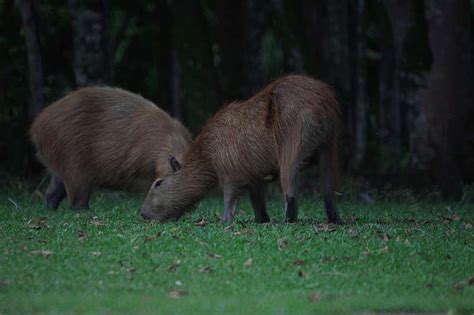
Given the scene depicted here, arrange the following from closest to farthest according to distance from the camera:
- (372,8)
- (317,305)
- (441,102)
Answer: (317,305)
(441,102)
(372,8)

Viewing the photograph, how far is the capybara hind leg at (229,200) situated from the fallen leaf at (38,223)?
182cm

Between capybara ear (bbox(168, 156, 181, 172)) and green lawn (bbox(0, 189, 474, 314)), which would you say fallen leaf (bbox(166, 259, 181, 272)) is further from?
capybara ear (bbox(168, 156, 181, 172))

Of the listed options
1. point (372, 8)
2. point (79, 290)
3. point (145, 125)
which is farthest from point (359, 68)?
point (79, 290)

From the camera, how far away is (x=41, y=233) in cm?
1090

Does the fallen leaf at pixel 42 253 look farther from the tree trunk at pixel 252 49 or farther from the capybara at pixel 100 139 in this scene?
the tree trunk at pixel 252 49

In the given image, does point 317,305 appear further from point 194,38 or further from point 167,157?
point 194,38

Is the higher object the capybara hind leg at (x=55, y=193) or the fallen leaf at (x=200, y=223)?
the fallen leaf at (x=200, y=223)

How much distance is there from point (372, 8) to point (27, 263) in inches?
724

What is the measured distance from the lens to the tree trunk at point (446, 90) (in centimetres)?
1672

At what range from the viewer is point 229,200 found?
39.7 ft

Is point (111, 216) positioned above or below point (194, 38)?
below

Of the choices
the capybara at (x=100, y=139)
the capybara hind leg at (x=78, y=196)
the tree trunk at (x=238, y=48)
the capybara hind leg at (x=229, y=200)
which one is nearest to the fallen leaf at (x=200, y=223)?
the capybara hind leg at (x=229, y=200)

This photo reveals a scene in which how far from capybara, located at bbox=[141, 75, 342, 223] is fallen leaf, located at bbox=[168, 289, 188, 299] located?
121 inches

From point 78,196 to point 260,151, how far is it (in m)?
2.98
